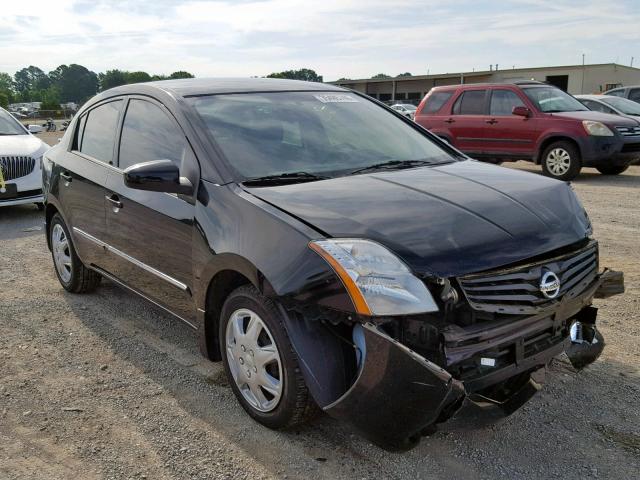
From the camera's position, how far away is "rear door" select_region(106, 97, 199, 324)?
339 cm

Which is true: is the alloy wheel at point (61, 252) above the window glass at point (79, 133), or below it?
below

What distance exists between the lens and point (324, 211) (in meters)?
2.77

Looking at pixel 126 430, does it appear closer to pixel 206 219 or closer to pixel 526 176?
pixel 206 219

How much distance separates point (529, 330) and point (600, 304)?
7.64ft

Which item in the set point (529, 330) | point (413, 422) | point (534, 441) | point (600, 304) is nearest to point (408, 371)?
point (413, 422)

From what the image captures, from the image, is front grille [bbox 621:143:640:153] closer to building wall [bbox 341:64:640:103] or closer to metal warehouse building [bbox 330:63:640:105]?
metal warehouse building [bbox 330:63:640:105]

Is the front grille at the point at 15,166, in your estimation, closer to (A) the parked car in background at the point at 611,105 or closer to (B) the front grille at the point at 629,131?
(B) the front grille at the point at 629,131

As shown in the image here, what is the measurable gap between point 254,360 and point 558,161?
9891 millimetres

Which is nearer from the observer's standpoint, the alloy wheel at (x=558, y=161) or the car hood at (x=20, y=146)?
the car hood at (x=20, y=146)

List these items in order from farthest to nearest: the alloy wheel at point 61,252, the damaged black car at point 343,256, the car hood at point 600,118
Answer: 1. the car hood at point 600,118
2. the alloy wheel at point 61,252
3. the damaged black car at point 343,256

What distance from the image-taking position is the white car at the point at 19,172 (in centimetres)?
858

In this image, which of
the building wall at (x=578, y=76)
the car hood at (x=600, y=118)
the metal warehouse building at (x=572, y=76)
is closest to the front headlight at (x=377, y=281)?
the car hood at (x=600, y=118)

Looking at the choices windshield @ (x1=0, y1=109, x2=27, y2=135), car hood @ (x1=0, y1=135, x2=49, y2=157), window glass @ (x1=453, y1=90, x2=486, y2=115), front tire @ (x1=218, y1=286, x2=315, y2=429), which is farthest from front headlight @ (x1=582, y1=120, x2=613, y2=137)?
front tire @ (x1=218, y1=286, x2=315, y2=429)

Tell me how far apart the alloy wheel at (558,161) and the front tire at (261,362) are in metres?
9.67
